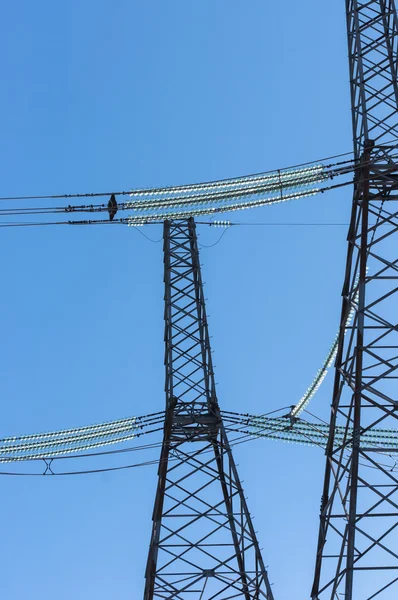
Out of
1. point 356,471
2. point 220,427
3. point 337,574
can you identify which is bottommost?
point 337,574

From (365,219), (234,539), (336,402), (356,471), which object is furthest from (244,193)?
(234,539)

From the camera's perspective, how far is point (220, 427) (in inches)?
800

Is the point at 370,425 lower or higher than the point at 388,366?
lower

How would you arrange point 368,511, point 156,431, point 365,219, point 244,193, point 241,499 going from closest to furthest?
1. point 368,511
2. point 365,219
3. point 244,193
4. point 241,499
5. point 156,431

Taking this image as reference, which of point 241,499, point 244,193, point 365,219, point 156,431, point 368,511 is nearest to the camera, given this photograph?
point 368,511

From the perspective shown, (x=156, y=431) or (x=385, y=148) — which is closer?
(x=385, y=148)

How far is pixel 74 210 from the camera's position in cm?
1939

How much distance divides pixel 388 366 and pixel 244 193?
208 inches

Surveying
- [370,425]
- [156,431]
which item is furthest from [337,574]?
[156,431]

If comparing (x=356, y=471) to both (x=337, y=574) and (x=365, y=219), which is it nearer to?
(x=337, y=574)

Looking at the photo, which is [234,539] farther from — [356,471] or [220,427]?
[356,471]

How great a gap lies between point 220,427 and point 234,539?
2.70 metres

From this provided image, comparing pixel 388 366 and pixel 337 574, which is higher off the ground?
pixel 388 366


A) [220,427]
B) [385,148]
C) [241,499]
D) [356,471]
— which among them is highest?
[385,148]
